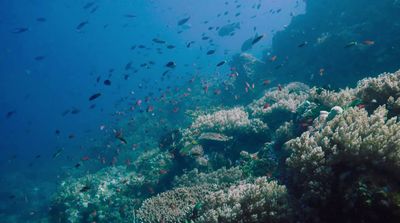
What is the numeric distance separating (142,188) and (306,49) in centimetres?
1448

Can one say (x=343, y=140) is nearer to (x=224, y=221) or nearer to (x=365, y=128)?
(x=365, y=128)

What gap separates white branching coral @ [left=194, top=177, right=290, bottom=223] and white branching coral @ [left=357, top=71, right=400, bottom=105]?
12.3ft

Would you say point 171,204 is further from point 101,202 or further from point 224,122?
point 101,202

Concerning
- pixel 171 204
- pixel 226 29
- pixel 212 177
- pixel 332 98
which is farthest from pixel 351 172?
pixel 226 29

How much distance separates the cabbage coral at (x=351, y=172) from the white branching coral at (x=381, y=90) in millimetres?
1937

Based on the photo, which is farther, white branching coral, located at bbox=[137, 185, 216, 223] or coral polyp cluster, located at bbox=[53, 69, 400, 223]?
white branching coral, located at bbox=[137, 185, 216, 223]

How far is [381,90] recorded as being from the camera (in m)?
6.94

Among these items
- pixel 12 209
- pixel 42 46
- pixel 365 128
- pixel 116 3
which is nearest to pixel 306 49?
pixel 365 128

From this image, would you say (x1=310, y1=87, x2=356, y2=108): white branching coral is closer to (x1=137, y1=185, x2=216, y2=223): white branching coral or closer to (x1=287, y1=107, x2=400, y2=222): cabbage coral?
(x1=287, y1=107, x2=400, y2=222): cabbage coral

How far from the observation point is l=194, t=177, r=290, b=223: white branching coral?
456 centimetres

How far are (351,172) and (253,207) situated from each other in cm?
158

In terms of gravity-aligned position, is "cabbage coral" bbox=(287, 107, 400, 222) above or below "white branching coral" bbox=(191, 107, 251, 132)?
above

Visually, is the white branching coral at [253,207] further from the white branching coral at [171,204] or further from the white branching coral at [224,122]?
the white branching coral at [224,122]

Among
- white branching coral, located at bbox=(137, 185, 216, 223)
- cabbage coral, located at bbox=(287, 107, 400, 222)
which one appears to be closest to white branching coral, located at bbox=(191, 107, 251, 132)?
white branching coral, located at bbox=(137, 185, 216, 223)
